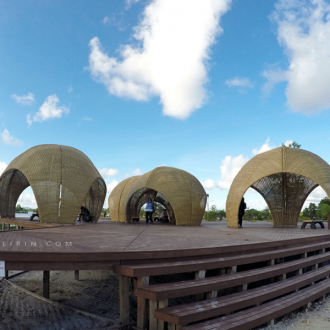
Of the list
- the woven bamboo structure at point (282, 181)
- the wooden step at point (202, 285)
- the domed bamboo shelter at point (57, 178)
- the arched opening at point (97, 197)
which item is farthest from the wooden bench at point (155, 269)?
the arched opening at point (97, 197)

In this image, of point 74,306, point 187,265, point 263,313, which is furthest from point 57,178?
point 263,313

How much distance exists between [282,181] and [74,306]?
12.8 m

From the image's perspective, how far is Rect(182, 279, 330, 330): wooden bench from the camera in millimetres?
3787

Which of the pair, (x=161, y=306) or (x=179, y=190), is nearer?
(x=161, y=306)

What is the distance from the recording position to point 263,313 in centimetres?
449

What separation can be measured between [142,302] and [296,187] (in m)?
14.1

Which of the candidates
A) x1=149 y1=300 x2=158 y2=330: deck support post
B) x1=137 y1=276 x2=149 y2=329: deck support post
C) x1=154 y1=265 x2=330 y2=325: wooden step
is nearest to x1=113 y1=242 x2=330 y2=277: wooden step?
x1=137 y1=276 x2=149 y2=329: deck support post

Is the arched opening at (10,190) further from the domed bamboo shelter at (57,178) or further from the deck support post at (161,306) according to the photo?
the deck support post at (161,306)

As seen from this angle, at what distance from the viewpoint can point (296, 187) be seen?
15.9 meters

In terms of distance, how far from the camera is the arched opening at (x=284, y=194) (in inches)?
621

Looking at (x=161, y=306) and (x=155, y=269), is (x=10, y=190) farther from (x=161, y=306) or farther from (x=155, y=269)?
(x=161, y=306)

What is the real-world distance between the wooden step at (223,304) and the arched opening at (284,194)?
33.7ft

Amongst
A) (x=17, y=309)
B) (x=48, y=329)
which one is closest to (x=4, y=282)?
(x=17, y=309)

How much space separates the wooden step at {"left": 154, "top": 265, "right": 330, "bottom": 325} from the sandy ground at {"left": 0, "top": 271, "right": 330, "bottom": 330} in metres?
0.44
